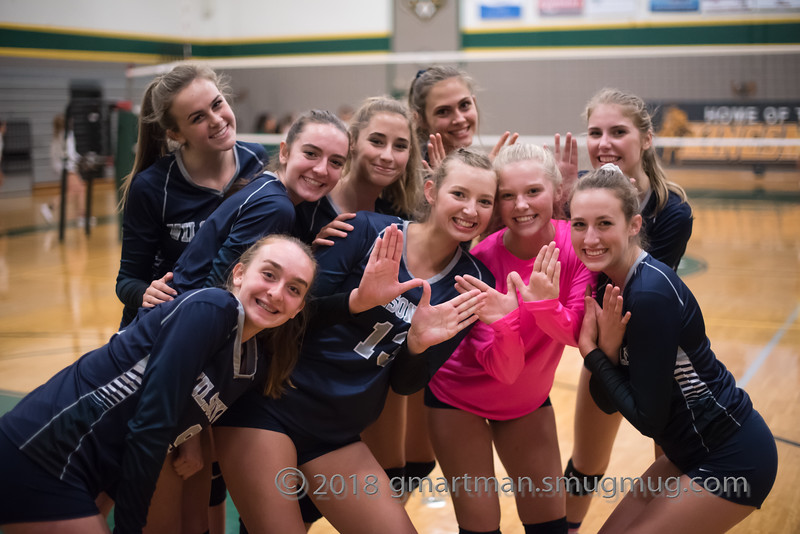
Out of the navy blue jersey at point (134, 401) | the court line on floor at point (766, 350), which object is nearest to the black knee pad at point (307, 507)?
the navy blue jersey at point (134, 401)

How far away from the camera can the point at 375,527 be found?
8.61ft

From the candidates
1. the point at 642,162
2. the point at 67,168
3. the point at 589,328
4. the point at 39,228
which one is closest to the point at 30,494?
the point at 589,328

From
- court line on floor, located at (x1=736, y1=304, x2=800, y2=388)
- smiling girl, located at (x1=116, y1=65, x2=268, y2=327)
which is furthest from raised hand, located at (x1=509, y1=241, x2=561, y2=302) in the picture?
court line on floor, located at (x1=736, y1=304, x2=800, y2=388)

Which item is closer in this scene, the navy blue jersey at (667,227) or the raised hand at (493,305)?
the raised hand at (493,305)

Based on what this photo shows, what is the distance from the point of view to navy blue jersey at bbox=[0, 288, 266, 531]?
2.29m

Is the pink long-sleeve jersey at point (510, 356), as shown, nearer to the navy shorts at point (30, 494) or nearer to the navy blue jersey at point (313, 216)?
the navy blue jersey at point (313, 216)

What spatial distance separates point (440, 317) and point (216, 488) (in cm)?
136

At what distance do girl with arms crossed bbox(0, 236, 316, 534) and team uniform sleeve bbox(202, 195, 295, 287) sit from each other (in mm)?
129

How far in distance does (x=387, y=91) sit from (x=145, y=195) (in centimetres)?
1469

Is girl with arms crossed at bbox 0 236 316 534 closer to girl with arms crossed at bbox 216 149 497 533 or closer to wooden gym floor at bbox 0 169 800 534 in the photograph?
girl with arms crossed at bbox 216 149 497 533

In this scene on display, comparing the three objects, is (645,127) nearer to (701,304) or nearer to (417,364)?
(417,364)

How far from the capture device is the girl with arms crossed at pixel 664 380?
8.20 feet

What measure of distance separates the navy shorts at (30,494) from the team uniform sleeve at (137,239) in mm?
936

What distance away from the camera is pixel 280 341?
8.93 feet
